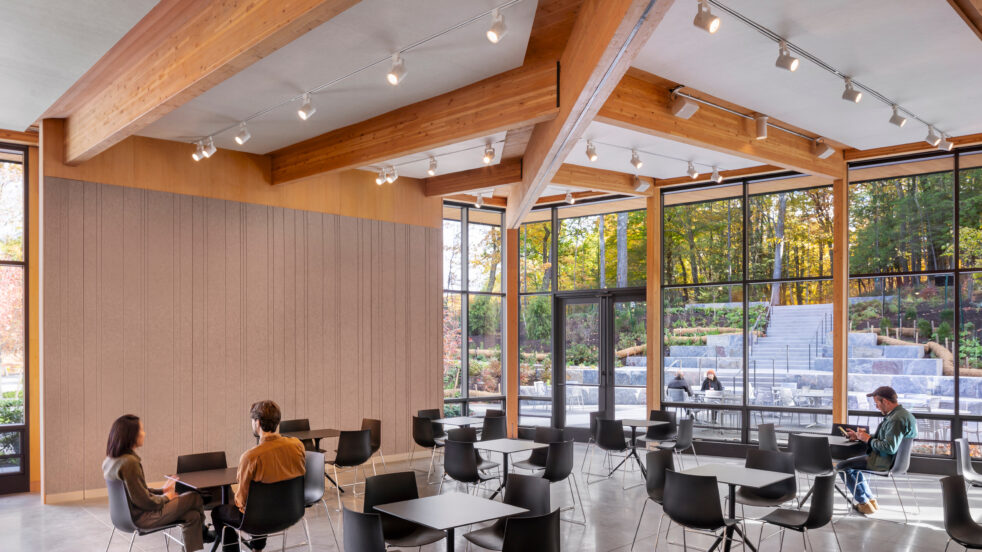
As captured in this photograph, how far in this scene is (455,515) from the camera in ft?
14.3

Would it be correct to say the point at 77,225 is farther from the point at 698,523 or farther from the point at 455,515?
the point at 698,523

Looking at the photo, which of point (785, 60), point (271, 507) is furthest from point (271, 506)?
point (785, 60)

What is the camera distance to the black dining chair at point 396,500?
4.84 m

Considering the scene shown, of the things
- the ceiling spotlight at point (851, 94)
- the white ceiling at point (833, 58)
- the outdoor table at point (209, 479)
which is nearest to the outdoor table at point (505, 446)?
the outdoor table at point (209, 479)

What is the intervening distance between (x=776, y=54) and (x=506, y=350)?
7856 mm

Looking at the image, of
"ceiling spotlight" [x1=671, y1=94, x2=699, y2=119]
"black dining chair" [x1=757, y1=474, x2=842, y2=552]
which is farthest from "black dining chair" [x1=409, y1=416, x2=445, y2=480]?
"ceiling spotlight" [x1=671, y1=94, x2=699, y2=119]

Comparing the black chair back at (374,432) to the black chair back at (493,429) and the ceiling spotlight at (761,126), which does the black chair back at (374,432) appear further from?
the ceiling spotlight at (761,126)

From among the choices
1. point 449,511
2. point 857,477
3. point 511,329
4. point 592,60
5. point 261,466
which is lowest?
point 857,477

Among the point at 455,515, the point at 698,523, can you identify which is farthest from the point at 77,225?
the point at 698,523

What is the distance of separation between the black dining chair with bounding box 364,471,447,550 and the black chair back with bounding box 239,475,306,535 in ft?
Answer: 1.91

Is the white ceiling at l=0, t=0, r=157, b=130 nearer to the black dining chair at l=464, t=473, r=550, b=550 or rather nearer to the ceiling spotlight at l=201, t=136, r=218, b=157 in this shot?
the ceiling spotlight at l=201, t=136, r=218, b=157

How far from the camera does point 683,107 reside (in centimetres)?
670

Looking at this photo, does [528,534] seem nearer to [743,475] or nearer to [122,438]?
[743,475]

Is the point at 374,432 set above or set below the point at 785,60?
below
